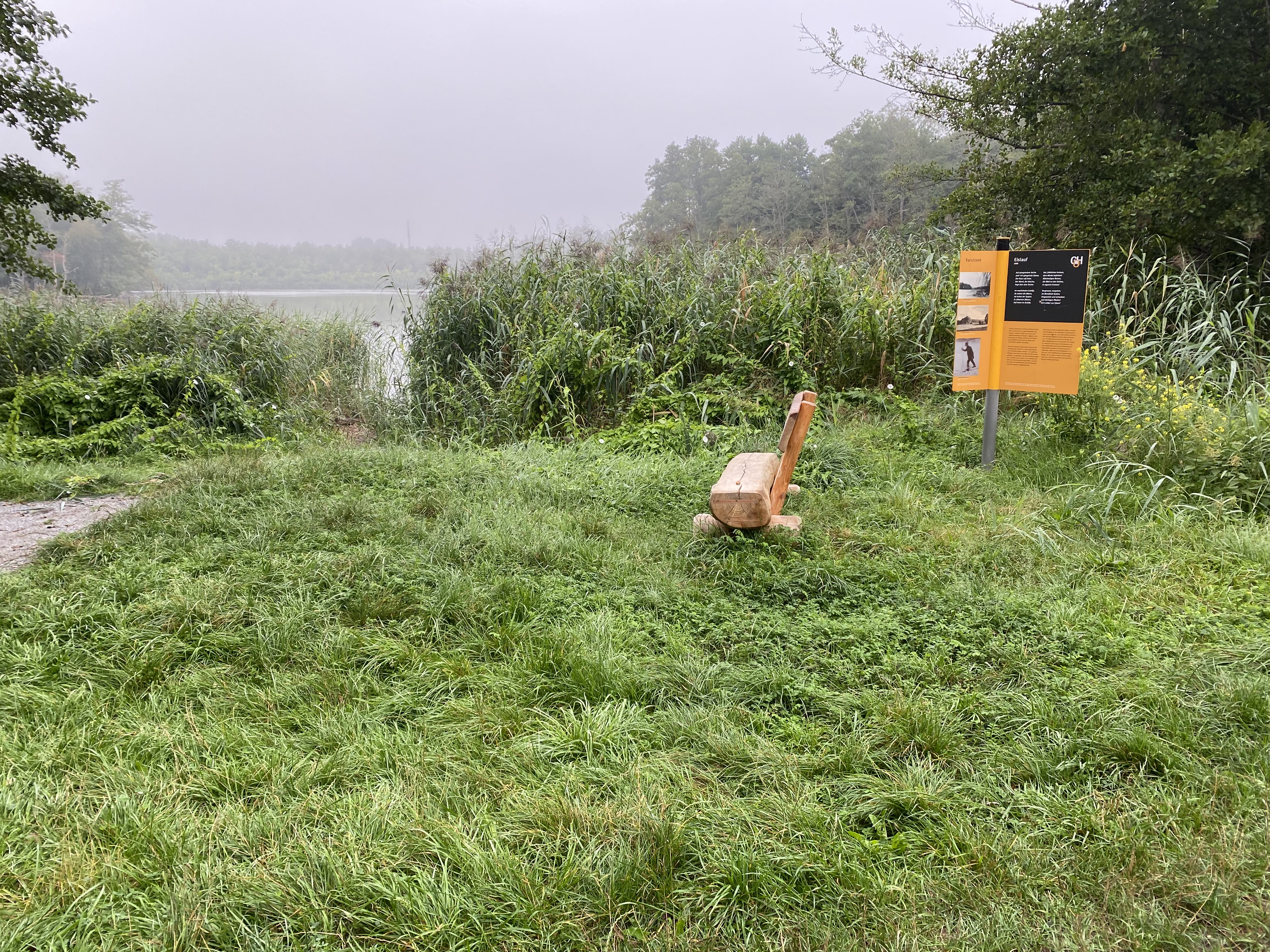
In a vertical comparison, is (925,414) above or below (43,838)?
above

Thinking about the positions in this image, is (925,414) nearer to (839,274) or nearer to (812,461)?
(812,461)

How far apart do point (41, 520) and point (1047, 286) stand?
5.98 meters

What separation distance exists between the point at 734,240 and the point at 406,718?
8.61m

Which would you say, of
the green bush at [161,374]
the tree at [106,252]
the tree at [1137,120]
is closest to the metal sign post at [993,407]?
the tree at [1137,120]

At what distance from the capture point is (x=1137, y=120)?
6.13m

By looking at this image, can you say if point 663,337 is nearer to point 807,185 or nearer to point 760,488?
point 760,488

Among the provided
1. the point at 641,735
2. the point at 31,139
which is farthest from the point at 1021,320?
the point at 31,139

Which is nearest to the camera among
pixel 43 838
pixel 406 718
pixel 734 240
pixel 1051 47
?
pixel 43 838

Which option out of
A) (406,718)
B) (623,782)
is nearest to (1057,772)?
(623,782)

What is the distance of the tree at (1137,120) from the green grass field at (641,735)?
390 centimetres

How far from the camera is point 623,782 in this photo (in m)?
1.92

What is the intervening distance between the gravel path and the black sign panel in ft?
17.4

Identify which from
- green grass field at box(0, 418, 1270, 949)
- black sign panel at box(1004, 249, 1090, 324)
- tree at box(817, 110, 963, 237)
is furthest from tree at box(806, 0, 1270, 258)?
tree at box(817, 110, 963, 237)

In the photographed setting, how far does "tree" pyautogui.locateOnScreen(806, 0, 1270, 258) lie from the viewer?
587 centimetres
